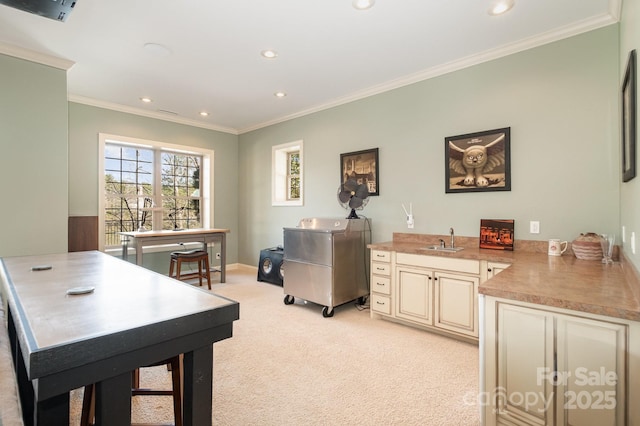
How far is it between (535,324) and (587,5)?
2525 mm

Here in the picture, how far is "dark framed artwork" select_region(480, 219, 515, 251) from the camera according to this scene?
2.89 m

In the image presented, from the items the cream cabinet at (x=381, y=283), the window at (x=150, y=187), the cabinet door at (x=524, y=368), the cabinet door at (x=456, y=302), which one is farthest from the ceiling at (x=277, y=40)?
the cabinet door at (x=524, y=368)

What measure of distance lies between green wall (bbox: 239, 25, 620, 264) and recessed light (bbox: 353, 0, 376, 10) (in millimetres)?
1404

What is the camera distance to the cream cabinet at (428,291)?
106 inches

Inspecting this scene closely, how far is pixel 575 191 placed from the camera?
103 inches

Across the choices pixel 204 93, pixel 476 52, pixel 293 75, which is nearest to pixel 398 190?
pixel 476 52

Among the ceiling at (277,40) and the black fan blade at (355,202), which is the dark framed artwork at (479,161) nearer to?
the ceiling at (277,40)

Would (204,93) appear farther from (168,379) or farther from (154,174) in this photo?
(168,379)

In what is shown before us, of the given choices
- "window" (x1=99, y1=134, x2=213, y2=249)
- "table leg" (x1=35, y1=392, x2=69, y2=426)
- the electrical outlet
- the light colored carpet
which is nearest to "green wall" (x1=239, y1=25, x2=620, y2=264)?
the electrical outlet

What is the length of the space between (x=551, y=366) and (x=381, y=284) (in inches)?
78.2

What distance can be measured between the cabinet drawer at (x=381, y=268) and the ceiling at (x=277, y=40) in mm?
2155

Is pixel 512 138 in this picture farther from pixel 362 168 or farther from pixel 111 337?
pixel 111 337

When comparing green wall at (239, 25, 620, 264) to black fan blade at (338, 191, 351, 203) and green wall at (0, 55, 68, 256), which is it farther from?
green wall at (0, 55, 68, 256)

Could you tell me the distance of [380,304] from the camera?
333 centimetres
